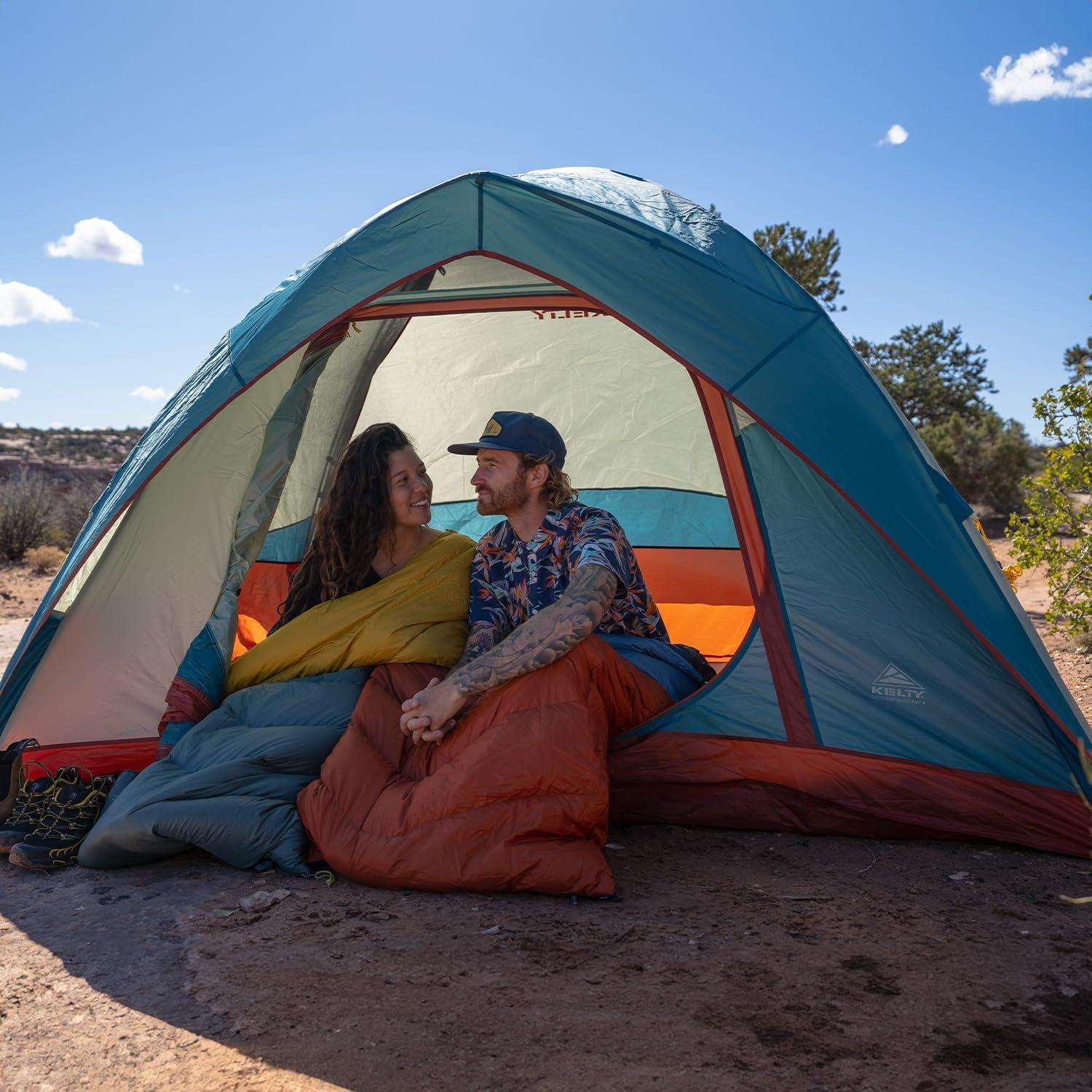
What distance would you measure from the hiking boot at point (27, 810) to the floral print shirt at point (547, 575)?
132 centimetres

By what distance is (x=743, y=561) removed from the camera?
10.3 ft

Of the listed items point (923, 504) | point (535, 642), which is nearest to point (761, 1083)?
point (535, 642)

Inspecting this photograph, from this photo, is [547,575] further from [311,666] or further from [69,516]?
[69,516]

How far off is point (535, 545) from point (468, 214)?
3.24 ft

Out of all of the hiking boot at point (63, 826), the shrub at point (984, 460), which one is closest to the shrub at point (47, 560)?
the hiking boot at point (63, 826)

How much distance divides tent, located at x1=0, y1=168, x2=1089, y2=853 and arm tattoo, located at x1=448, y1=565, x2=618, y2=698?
0.50 meters

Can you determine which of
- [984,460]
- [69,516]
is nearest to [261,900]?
[69,516]

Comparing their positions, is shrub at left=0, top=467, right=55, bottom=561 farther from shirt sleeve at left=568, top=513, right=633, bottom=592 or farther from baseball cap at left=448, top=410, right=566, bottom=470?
shirt sleeve at left=568, top=513, right=633, bottom=592

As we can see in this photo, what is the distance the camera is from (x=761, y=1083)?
169 centimetres

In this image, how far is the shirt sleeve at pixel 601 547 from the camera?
279cm

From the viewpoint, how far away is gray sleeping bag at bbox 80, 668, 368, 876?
8.66 feet

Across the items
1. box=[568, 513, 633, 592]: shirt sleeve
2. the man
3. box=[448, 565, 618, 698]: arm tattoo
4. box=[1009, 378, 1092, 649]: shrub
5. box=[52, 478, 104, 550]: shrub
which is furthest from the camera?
box=[52, 478, 104, 550]: shrub

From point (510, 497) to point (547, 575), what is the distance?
26 centimetres

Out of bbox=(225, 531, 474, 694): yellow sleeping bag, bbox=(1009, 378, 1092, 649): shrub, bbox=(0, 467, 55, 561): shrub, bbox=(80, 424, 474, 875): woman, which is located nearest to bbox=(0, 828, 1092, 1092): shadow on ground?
bbox=(80, 424, 474, 875): woman
